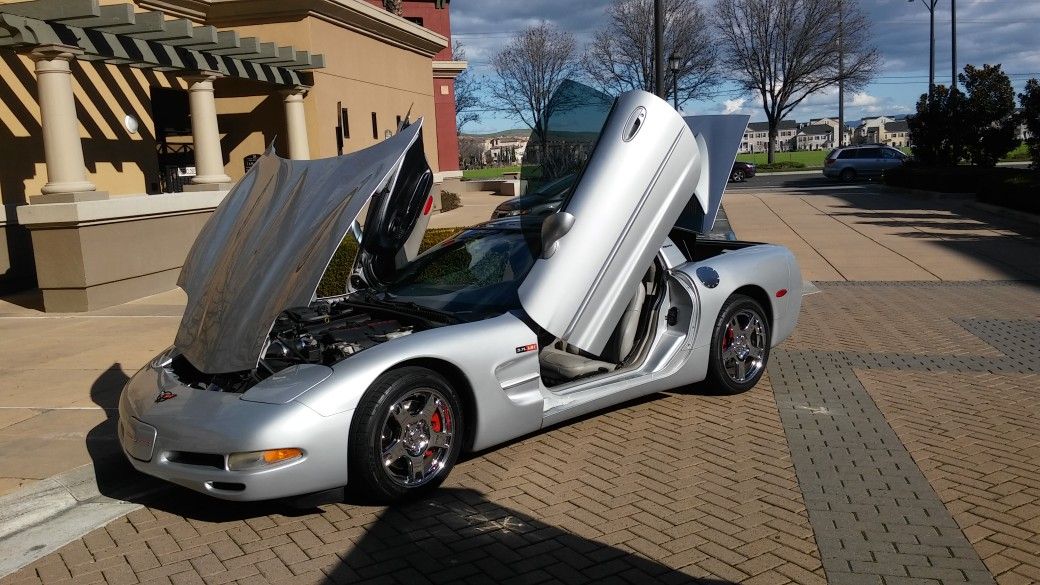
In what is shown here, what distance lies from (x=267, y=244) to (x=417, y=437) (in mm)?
1286

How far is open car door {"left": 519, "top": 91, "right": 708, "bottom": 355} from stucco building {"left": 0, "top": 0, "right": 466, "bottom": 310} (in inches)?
301

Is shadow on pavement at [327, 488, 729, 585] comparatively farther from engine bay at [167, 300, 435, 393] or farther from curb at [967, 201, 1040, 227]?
curb at [967, 201, 1040, 227]

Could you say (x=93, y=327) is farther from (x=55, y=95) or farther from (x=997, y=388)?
(x=997, y=388)

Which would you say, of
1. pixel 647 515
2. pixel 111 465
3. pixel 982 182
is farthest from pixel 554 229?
pixel 982 182

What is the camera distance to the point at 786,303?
6602mm

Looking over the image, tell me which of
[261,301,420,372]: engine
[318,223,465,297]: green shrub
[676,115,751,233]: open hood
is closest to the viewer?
[261,301,420,372]: engine

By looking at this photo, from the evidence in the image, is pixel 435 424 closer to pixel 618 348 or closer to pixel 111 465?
pixel 618 348

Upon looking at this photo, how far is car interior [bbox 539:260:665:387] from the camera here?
5410 millimetres

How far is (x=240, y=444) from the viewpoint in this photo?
4.05 m

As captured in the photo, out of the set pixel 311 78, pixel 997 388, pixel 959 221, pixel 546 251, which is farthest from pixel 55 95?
pixel 959 221

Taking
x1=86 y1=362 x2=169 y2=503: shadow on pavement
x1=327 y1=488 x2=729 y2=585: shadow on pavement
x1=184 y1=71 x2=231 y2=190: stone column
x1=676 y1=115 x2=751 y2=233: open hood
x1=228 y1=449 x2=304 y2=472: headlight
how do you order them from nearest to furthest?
x1=327 y1=488 x2=729 y2=585: shadow on pavement < x1=228 y1=449 x2=304 y2=472: headlight < x1=86 y1=362 x2=169 y2=503: shadow on pavement < x1=676 y1=115 x2=751 y2=233: open hood < x1=184 y1=71 x2=231 y2=190: stone column

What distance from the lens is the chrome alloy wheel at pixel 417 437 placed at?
438 cm

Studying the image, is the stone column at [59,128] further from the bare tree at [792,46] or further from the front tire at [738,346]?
the bare tree at [792,46]

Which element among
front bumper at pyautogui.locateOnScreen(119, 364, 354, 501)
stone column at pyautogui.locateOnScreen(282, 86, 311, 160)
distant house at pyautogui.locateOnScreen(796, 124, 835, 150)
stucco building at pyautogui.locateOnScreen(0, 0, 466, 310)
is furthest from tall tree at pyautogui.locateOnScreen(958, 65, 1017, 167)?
distant house at pyautogui.locateOnScreen(796, 124, 835, 150)
